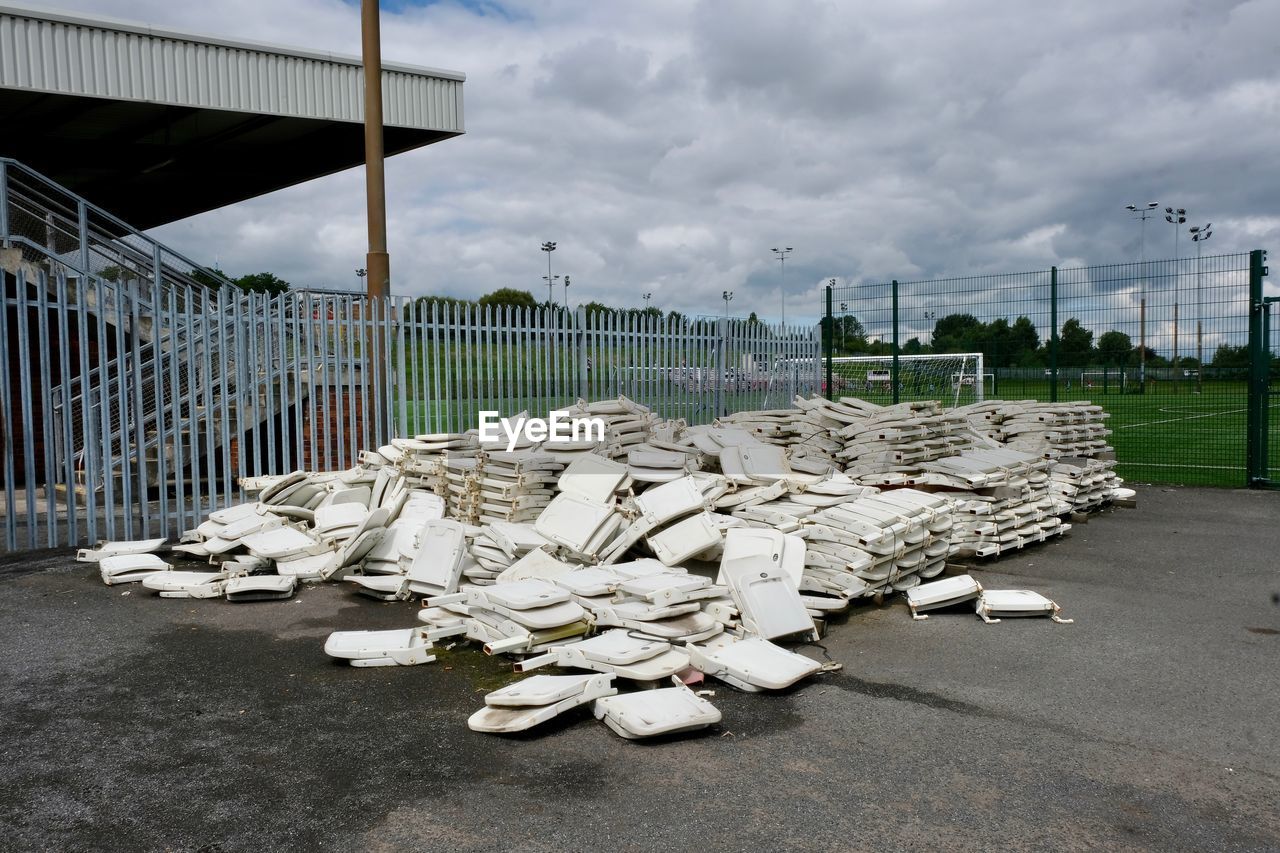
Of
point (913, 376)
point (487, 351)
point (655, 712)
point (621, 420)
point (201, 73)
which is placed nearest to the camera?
point (655, 712)

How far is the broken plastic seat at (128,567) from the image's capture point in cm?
780

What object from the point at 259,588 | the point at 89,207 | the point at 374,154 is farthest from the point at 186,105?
the point at 259,588

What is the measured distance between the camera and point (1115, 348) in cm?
1405

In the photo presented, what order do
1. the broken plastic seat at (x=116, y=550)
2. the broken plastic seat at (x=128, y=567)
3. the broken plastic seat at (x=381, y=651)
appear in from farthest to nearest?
the broken plastic seat at (x=116, y=550) → the broken plastic seat at (x=128, y=567) → the broken plastic seat at (x=381, y=651)

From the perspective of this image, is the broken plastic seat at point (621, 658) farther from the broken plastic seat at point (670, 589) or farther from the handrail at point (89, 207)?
the handrail at point (89, 207)

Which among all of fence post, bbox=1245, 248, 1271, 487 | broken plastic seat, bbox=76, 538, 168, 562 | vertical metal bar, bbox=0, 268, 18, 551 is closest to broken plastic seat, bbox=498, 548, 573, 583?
broken plastic seat, bbox=76, 538, 168, 562

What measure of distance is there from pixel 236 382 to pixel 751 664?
7566 mm

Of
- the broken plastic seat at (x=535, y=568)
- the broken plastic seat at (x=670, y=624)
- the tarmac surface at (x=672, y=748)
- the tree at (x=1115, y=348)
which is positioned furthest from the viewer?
the tree at (x=1115, y=348)

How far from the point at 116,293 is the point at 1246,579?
36.9ft

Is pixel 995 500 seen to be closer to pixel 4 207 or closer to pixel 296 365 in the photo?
pixel 296 365

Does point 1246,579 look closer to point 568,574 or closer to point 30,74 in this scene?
point 568,574

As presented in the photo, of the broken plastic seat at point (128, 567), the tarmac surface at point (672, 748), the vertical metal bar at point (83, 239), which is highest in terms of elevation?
the vertical metal bar at point (83, 239)

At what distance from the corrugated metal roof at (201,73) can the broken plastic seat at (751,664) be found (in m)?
13.3

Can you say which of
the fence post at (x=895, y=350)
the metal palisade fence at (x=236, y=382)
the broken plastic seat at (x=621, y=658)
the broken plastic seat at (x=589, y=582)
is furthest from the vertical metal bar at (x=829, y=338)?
the broken plastic seat at (x=621, y=658)
